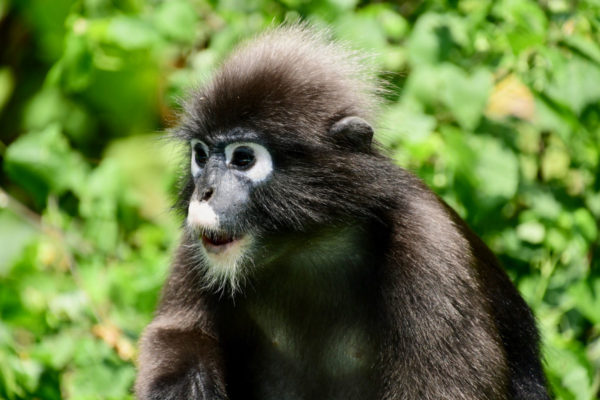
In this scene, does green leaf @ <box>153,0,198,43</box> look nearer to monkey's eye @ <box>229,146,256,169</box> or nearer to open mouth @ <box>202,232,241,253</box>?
monkey's eye @ <box>229,146,256,169</box>

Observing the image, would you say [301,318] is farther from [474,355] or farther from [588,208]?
[588,208]

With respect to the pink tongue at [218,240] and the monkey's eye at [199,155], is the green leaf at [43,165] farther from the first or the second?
the pink tongue at [218,240]

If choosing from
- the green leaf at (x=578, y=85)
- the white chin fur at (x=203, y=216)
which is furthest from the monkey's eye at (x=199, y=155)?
the green leaf at (x=578, y=85)

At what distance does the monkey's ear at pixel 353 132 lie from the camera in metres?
3.63

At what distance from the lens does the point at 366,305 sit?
379 cm

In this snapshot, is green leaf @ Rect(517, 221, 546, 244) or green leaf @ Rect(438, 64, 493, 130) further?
green leaf @ Rect(517, 221, 546, 244)

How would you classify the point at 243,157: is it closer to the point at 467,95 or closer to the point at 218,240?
the point at 218,240


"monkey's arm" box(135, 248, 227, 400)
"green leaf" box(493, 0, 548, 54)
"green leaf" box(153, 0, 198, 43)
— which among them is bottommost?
"monkey's arm" box(135, 248, 227, 400)

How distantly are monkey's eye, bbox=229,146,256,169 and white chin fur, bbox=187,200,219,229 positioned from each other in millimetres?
204

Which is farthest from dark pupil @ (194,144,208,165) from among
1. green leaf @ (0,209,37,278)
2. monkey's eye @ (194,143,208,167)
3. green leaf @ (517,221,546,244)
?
green leaf @ (0,209,37,278)

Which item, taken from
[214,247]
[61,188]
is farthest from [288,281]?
[61,188]

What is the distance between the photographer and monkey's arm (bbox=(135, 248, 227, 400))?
12.3ft

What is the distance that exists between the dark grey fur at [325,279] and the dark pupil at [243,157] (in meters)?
0.05

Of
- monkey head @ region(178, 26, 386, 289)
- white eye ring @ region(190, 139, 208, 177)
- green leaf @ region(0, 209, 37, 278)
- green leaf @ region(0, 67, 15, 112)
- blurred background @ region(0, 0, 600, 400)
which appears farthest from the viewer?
green leaf @ region(0, 67, 15, 112)
